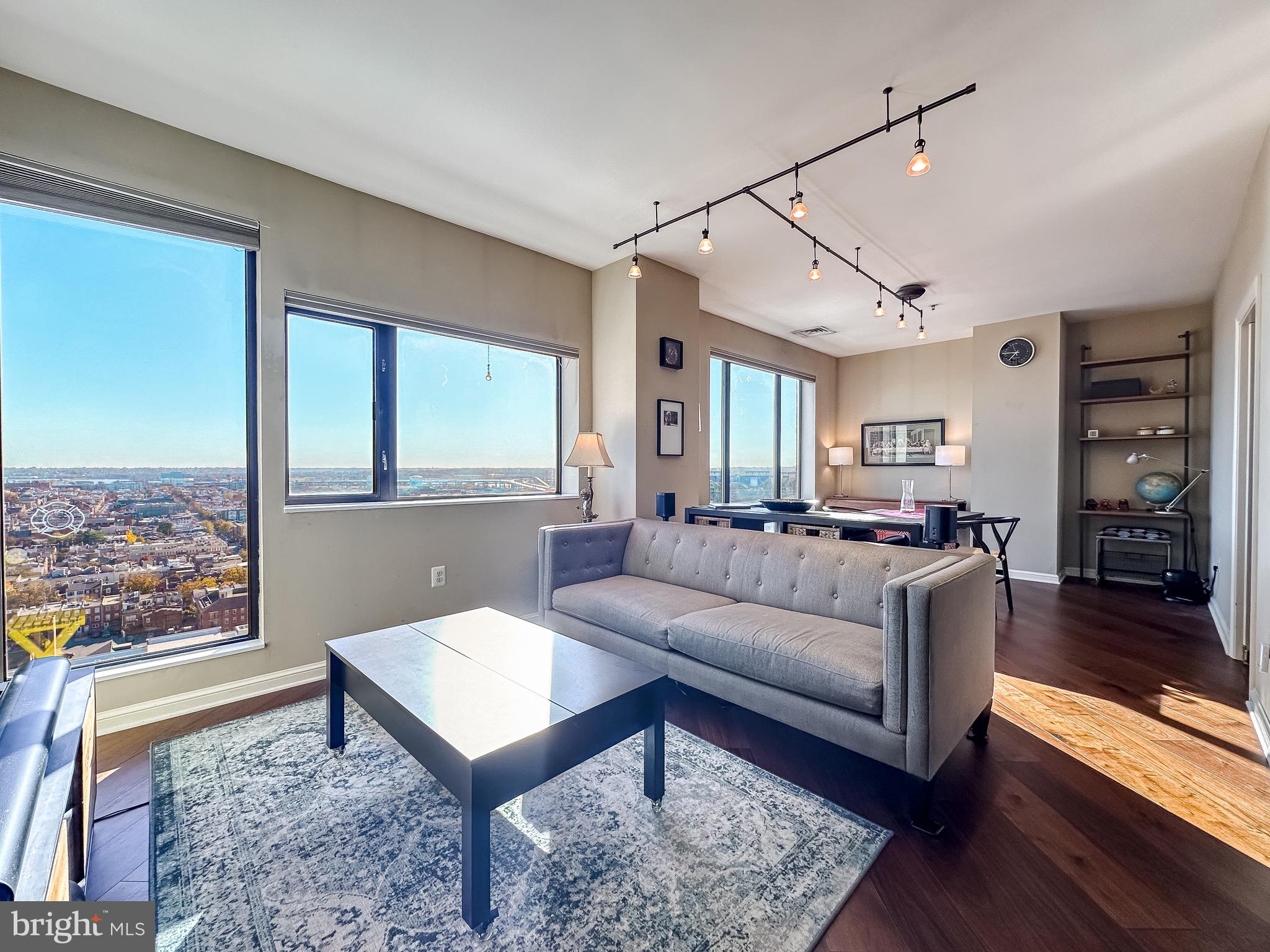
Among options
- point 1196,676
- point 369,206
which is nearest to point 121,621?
point 369,206

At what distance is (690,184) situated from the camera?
9.34ft

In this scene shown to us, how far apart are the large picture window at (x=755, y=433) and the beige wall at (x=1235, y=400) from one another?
11.8 feet

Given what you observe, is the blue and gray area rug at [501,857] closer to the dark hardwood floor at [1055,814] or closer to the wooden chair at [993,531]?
the dark hardwood floor at [1055,814]

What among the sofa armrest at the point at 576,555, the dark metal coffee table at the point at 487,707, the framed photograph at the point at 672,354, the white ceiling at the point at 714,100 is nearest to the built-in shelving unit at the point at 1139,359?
the white ceiling at the point at 714,100

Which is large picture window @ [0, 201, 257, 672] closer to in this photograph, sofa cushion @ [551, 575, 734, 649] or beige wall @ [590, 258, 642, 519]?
sofa cushion @ [551, 575, 734, 649]

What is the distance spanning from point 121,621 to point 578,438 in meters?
2.47

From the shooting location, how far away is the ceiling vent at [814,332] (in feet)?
19.1

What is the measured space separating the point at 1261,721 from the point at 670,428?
3340mm

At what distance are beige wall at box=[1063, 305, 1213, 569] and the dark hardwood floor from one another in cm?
276

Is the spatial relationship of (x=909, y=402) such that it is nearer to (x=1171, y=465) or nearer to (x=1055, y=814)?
(x=1171, y=465)

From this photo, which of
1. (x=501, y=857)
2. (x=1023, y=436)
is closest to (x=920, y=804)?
(x=501, y=857)

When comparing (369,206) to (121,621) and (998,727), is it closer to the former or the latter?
(121,621)

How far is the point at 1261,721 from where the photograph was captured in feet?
7.19

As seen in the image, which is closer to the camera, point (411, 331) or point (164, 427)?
point (164, 427)
